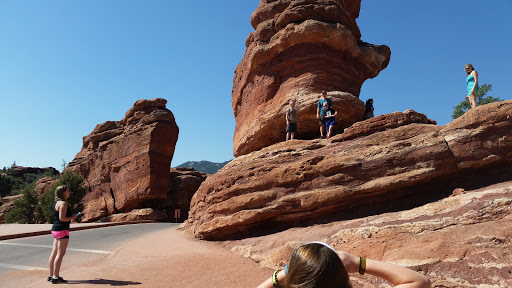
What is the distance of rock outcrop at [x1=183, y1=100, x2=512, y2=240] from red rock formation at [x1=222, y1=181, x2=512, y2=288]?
2.48 ft

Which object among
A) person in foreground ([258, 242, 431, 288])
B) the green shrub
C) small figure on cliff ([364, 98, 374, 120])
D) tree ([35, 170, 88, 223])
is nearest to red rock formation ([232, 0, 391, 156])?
small figure on cliff ([364, 98, 374, 120])

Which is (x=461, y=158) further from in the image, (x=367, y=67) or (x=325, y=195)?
(x=367, y=67)

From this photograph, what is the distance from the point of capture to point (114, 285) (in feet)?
17.5

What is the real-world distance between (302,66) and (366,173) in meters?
6.48

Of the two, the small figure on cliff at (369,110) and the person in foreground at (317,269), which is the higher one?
the small figure on cliff at (369,110)

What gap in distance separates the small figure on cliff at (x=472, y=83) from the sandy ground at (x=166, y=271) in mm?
7012

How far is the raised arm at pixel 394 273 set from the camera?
149 centimetres

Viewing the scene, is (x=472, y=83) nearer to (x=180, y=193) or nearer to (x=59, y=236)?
(x=59, y=236)

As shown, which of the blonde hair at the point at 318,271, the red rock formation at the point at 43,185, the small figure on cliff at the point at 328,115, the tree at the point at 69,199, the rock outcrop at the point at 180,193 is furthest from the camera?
the red rock formation at the point at 43,185

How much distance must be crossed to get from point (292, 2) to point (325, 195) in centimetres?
958

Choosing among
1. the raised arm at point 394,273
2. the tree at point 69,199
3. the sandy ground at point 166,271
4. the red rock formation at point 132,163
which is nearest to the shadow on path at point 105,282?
the sandy ground at point 166,271

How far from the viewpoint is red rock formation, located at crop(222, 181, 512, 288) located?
451 cm

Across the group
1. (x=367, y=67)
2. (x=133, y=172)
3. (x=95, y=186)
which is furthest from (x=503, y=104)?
(x=95, y=186)

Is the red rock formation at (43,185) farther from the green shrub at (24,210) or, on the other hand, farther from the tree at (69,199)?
the tree at (69,199)
